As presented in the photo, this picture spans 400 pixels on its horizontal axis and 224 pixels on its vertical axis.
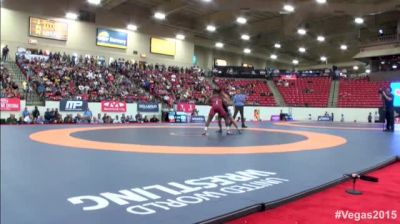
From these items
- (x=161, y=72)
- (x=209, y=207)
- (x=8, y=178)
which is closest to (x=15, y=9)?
(x=161, y=72)

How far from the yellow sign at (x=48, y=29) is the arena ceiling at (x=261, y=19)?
1.75 m

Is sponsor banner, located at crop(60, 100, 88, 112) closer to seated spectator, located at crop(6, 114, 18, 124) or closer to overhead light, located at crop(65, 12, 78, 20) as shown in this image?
seated spectator, located at crop(6, 114, 18, 124)

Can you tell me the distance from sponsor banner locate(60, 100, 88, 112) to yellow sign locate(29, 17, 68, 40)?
9643 mm

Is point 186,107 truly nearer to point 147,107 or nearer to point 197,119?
point 197,119

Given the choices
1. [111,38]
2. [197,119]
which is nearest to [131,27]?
[111,38]

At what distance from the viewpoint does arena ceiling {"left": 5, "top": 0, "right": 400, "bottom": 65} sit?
24219 millimetres

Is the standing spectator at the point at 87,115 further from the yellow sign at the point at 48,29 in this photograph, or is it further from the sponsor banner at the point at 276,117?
the sponsor banner at the point at 276,117

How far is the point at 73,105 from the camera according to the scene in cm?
1894

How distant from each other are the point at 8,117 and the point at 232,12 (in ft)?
60.8

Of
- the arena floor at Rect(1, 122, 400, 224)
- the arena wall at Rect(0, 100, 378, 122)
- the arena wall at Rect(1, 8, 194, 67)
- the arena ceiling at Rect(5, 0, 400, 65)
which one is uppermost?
the arena ceiling at Rect(5, 0, 400, 65)

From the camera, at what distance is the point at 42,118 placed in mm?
17203

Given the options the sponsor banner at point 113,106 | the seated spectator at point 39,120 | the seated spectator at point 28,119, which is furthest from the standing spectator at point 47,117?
the sponsor banner at point 113,106

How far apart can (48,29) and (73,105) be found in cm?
1007

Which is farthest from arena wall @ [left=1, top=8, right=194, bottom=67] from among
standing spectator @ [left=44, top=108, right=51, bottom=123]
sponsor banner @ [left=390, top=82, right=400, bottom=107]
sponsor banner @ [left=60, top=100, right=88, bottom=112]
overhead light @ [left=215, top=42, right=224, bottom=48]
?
sponsor banner @ [left=390, top=82, right=400, bottom=107]
